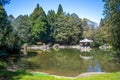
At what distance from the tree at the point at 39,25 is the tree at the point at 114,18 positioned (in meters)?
43.1

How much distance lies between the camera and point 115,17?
17.5m

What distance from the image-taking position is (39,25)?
2408 inches

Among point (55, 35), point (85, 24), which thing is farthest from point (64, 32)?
point (85, 24)

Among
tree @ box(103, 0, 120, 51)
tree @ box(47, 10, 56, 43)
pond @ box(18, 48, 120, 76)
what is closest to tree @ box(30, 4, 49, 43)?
tree @ box(47, 10, 56, 43)

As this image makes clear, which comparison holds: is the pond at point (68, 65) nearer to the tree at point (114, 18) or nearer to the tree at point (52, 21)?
the tree at point (114, 18)

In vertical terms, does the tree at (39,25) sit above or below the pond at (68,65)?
above

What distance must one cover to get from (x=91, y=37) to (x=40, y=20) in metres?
17.7

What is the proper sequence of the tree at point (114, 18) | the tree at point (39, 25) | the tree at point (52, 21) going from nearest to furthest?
the tree at point (114, 18)
the tree at point (39, 25)
the tree at point (52, 21)

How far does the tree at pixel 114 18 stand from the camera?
1738 centimetres

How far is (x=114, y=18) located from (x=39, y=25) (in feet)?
147

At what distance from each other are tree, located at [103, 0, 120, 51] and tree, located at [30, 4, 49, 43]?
4311 cm

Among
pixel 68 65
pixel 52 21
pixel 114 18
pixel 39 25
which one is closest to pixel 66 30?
pixel 52 21

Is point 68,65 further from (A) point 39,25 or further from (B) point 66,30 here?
(B) point 66,30

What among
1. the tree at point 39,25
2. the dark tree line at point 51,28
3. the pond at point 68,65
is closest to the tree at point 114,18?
the pond at point 68,65
